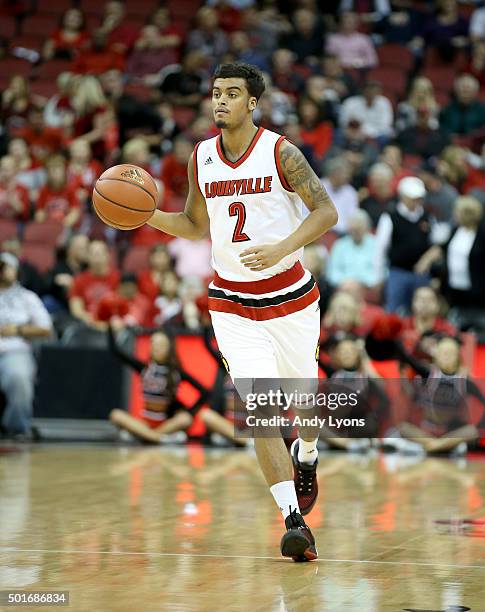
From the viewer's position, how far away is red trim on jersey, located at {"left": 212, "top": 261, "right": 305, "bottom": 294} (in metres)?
6.02

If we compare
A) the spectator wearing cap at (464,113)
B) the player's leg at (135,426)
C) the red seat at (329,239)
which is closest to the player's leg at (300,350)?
the player's leg at (135,426)

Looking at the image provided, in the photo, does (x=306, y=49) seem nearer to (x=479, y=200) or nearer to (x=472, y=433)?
(x=479, y=200)

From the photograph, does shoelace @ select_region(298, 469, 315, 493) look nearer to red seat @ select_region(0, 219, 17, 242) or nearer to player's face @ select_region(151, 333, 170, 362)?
player's face @ select_region(151, 333, 170, 362)

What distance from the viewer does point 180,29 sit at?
1725 cm

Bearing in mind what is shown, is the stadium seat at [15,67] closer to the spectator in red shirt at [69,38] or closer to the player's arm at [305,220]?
the spectator in red shirt at [69,38]

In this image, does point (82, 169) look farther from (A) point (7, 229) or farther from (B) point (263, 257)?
(B) point (263, 257)

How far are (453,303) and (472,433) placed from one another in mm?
1757

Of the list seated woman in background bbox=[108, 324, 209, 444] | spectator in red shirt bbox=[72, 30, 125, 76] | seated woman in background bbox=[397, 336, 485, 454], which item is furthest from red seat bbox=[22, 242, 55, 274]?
seated woman in background bbox=[397, 336, 485, 454]

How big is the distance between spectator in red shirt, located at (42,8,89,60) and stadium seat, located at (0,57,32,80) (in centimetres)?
36

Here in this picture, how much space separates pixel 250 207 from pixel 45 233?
8598 mm

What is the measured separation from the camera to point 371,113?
15.3 m

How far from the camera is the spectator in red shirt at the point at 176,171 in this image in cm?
1431

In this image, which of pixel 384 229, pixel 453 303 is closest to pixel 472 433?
pixel 453 303

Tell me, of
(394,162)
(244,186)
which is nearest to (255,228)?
(244,186)
